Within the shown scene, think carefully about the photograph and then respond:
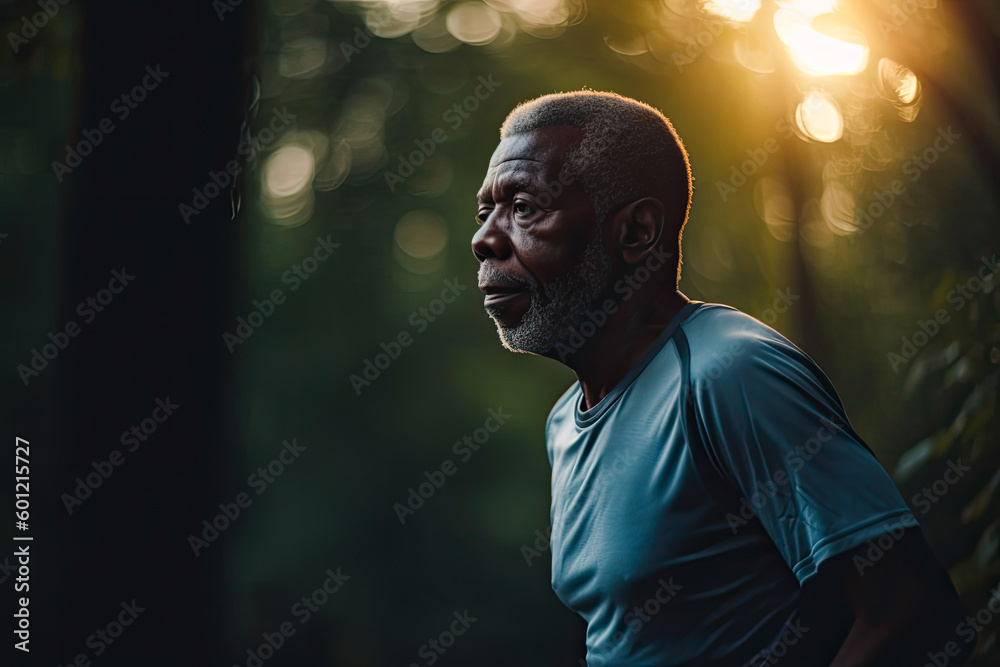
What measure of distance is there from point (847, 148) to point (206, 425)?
3366mm

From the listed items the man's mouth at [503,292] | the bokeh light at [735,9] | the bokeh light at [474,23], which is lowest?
the man's mouth at [503,292]

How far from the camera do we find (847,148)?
4.10 m

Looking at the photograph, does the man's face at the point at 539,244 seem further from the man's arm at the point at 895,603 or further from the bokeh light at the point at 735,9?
the bokeh light at the point at 735,9

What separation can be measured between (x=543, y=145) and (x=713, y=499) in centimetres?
76

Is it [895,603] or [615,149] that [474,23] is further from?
[895,603]

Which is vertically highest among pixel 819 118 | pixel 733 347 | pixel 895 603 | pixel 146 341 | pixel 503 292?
pixel 819 118

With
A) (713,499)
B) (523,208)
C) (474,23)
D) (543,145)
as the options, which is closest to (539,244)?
(523,208)

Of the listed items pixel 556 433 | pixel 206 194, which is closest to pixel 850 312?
pixel 556 433

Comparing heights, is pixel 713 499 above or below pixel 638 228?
below

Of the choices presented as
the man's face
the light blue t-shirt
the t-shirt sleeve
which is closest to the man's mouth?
the man's face

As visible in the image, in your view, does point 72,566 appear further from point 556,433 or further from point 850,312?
point 850,312

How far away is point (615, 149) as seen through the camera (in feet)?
5.20

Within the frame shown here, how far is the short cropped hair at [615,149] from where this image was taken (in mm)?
1582

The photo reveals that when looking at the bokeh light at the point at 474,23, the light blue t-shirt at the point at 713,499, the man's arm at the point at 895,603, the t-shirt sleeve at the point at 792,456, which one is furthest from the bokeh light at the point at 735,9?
the man's arm at the point at 895,603
